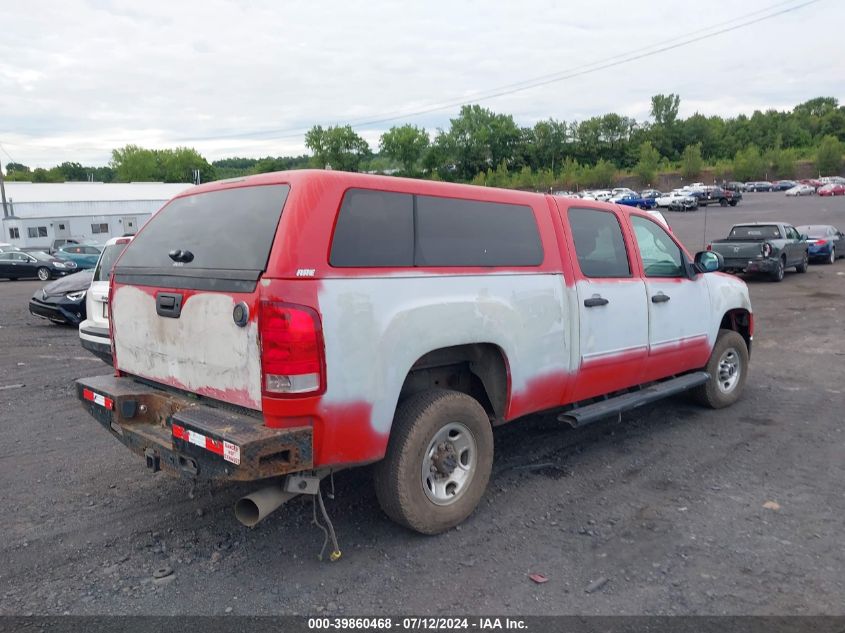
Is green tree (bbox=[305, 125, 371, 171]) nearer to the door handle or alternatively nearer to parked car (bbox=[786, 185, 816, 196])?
parked car (bbox=[786, 185, 816, 196])

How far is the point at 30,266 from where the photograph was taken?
2419 centimetres

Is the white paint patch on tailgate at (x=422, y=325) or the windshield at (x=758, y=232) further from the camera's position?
the windshield at (x=758, y=232)

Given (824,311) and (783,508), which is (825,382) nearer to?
(783,508)

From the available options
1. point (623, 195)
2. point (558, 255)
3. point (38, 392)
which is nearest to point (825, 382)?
point (558, 255)

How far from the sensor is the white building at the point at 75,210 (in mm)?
42906

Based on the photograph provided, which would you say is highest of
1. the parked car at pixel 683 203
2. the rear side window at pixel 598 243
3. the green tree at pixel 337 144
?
the green tree at pixel 337 144

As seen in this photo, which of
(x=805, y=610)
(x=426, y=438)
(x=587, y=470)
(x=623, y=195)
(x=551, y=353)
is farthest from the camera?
(x=623, y=195)

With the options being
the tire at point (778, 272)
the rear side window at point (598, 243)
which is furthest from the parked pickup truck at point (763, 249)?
the rear side window at point (598, 243)

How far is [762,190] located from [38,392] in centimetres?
8280

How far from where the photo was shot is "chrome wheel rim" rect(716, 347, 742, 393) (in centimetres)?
650

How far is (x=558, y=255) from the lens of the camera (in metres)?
4.63

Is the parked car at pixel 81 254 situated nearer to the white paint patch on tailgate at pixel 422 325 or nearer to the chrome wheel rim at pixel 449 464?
the white paint patch on tailgate at pixel 422 325

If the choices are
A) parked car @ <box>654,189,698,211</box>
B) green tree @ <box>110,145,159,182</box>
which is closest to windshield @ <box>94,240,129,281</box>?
parked car @ <box>654,189,698,211</box>

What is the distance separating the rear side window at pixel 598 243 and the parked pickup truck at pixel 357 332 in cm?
2
